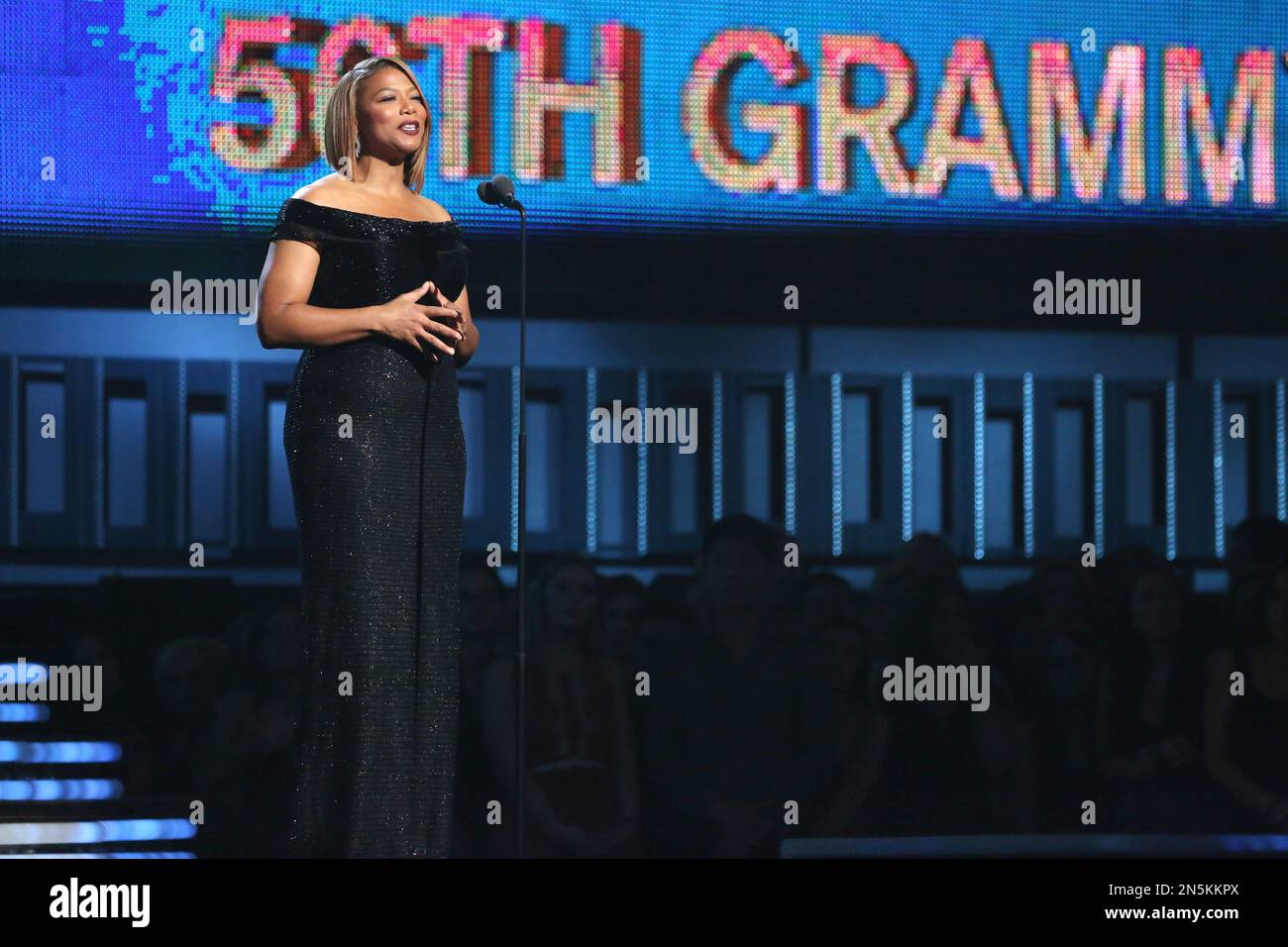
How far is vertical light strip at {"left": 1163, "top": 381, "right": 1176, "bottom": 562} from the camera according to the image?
5.19m

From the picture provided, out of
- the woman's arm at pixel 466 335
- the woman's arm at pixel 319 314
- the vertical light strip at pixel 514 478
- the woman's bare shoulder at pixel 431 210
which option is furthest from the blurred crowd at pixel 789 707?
the woman's bare shoulder at pixel 431 210

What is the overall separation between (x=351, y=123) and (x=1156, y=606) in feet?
8.41

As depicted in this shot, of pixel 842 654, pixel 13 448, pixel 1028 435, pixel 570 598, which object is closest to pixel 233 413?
pixel 13 448

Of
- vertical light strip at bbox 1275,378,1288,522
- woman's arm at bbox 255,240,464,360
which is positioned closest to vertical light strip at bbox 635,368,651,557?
woman's arm at bbox 255,240,464,360

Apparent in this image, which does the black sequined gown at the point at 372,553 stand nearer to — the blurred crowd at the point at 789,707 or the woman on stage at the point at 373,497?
the woman on stage at the point at 373,497

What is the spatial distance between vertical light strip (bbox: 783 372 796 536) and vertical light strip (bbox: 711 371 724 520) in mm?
174

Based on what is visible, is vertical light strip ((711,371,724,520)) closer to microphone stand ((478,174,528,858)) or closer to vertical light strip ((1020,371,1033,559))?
microphone stand ((478,174,528,858))

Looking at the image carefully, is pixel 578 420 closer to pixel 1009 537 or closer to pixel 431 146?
pixel 431 146

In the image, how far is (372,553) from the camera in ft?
14.9

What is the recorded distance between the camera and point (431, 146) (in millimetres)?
4941

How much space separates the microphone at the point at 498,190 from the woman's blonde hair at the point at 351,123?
18 centimetres

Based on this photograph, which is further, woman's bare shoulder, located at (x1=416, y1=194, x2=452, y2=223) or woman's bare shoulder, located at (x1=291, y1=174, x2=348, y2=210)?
woman's bare shoulder, located at (x1=416, y1=194, x2=452, y2=223)

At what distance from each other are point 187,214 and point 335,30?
0.63 m

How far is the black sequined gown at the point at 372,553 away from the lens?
14.9 feet
